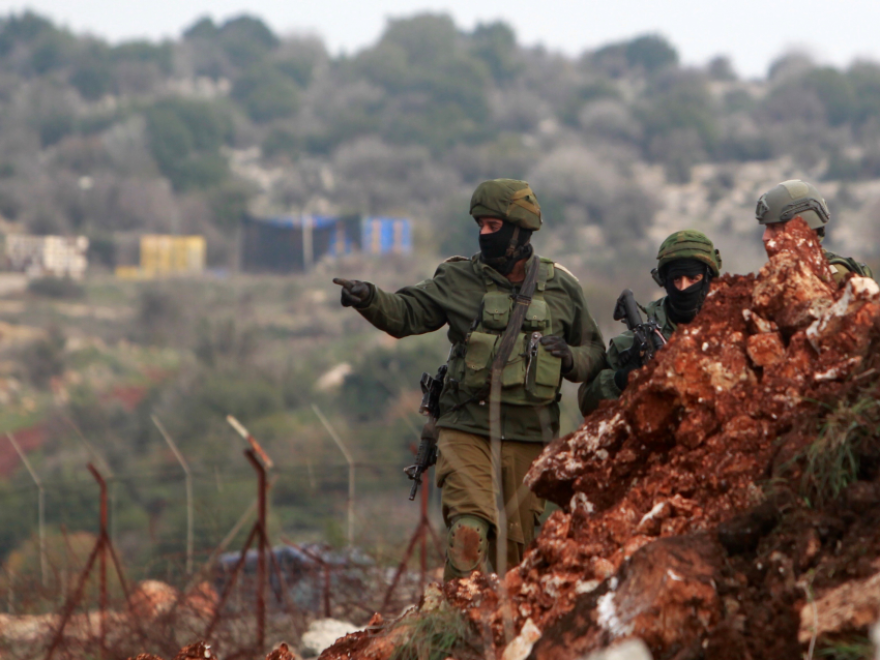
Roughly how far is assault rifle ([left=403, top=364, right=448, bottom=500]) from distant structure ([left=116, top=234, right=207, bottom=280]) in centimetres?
4514

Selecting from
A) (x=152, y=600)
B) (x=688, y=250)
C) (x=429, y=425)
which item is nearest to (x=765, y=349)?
(x=688, y=250)

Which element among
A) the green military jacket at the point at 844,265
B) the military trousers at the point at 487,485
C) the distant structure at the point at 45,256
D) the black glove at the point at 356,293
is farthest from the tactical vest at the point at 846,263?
the distant structure at the point at 45,256

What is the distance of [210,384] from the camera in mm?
25094

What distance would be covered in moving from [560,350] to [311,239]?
48.1 meters

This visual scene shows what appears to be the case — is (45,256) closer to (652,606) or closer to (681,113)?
(681,113)

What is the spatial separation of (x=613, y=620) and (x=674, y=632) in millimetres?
145

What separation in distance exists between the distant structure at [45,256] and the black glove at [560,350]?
140 feet

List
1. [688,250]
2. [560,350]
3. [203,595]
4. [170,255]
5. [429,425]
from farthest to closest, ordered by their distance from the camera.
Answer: [170,255] → [203,595] → [429,425] → [560,350] → [688,250]

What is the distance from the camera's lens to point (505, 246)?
4.36m

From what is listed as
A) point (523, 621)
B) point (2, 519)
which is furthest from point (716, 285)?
point (2, 519)

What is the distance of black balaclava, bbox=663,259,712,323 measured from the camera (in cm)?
405

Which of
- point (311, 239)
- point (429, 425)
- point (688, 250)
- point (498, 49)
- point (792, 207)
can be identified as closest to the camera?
point (688, 250)

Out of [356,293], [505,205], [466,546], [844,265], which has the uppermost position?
[505,205]

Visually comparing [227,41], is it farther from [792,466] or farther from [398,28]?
[792,466]
